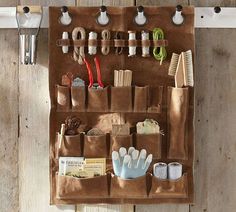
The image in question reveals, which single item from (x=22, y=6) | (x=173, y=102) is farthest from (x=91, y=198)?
(x=22, y=6)

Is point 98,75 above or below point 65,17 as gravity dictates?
below

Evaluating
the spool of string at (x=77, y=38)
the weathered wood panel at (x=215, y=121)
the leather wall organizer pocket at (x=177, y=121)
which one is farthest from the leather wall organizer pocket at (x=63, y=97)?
the weathered wood panel at (x=215, y=121)

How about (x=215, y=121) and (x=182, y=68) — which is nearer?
(x=182, y=68)

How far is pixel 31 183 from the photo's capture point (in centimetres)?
187

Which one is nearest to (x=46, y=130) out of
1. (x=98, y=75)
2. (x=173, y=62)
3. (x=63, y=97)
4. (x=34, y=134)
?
(x=34, y=134)

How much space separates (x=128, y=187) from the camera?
1.77 meters

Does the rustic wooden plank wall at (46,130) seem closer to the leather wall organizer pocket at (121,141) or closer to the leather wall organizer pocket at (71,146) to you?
the leather wall organizer pocket at (71,146)

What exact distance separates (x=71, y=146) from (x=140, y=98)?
0.26 metres

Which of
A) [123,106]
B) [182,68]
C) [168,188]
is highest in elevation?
[182,68]

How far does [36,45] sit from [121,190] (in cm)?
52

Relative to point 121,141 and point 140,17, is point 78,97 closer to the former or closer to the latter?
point 121,141

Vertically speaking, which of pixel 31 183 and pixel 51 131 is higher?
pixel 51 131

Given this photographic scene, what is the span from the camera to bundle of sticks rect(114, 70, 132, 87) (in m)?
1.77

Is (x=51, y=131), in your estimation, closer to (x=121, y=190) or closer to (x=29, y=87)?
(x=29, y=87)
